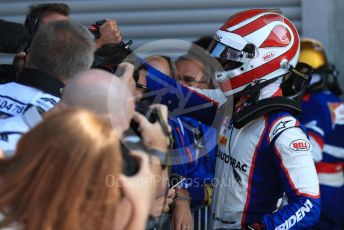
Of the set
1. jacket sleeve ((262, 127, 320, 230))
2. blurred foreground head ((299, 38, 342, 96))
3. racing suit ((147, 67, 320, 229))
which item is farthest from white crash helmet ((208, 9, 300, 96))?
blurred foreground head ((299, 38, 342, 96))

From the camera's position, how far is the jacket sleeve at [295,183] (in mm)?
3598

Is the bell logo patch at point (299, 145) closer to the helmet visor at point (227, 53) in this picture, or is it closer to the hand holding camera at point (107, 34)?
the helmet visor at point (227, 53)

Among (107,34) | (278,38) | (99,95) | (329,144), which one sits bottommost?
(329,144)

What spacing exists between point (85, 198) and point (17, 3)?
17.2ft

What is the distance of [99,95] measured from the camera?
2674 mm

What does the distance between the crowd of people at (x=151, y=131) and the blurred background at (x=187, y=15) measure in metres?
1.51

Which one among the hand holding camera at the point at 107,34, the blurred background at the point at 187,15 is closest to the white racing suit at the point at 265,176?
the hand holding camera at the point at 107,34

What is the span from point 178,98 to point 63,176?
2272 millimetres

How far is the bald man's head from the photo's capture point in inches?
105

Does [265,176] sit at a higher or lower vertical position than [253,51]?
lower

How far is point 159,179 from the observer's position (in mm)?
2963

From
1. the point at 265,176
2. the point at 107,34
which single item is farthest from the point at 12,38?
the point at 265,176

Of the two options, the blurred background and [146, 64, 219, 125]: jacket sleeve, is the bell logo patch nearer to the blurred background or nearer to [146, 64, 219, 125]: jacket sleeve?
[146, 64, 219, 125]: jacket sleeve

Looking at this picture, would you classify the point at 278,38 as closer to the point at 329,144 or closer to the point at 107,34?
the point at 107,34
